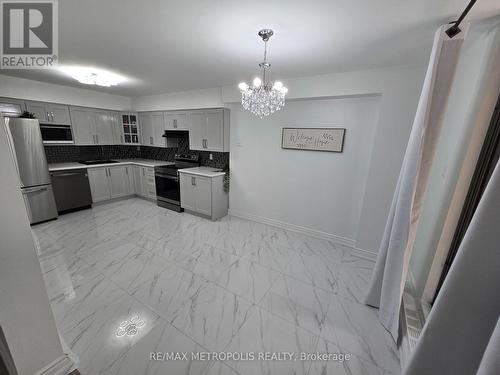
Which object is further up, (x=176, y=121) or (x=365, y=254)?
(x=176, y=121)

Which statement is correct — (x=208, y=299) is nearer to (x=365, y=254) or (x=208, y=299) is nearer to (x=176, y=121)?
(x=365, y=254)

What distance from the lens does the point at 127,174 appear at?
4738mm

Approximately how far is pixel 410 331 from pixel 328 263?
1153mm

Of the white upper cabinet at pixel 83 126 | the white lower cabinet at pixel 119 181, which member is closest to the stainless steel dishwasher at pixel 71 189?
the white lower cabinet at pixel 119 181

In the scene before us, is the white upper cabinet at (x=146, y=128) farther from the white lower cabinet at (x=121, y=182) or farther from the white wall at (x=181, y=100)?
the white lower cabinet at (x=121, y=182)

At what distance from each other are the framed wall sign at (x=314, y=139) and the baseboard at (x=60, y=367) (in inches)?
128

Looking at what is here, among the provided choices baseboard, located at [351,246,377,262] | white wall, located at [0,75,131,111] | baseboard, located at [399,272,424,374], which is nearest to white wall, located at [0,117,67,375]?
baseboard, located at [399,272,424,374]

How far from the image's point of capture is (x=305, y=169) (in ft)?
10.5

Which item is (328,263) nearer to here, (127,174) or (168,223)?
(168,223)

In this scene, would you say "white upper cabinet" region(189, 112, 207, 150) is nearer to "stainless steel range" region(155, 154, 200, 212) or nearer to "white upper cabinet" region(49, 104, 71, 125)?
"stainless steel range" region(155, 154, 200, 212)

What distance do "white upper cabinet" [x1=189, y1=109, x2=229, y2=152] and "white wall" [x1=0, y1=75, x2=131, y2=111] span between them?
6.87 ft

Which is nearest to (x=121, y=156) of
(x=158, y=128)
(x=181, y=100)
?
(x=158, y=128)

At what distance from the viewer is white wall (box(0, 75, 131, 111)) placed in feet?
10.4

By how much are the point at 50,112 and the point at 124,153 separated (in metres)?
1.71
